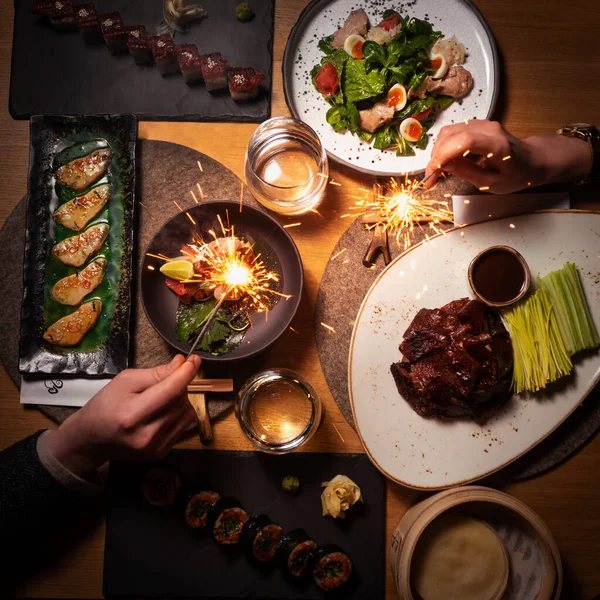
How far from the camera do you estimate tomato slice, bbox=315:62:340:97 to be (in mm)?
2596

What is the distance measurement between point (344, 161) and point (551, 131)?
3.24 ft

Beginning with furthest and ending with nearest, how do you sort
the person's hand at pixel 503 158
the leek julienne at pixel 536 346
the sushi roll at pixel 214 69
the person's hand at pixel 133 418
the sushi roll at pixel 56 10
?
the sushi roll at pixel 56 10
the sushi roll at pixel 214 69
the leek julienne at pixel 536 346
the person's hand at pixel 503 158
the person's hand at pixel 133 418

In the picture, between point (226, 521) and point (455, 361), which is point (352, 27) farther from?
point (226, 521)

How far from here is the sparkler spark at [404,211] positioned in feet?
8.61

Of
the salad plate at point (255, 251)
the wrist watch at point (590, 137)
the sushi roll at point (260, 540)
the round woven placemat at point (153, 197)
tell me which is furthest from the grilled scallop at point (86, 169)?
the wrist watch at point (590, 137)

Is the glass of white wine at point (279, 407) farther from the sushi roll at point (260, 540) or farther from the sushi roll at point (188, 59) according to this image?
the sushi roll at point (188, 59)

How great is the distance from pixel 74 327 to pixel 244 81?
1348mm

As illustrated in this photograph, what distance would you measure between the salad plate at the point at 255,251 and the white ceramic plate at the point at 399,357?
35 cm

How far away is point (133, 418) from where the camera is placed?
7.11ft

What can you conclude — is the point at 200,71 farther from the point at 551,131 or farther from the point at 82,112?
the point at 551,131

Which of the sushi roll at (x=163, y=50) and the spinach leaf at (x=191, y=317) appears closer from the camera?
the spinach leaf at (x=191, y=317)

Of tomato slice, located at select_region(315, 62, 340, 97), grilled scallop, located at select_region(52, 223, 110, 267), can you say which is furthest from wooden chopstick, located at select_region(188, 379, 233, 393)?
tomato slice, located at select_region(315, 62, 340, 97)

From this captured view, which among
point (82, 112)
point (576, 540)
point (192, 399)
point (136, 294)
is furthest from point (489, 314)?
point (82, 112)

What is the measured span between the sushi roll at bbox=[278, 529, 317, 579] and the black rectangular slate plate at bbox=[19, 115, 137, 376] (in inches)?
41.5
